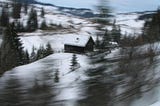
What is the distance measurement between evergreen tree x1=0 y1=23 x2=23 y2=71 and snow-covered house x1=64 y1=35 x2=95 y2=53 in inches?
11.1

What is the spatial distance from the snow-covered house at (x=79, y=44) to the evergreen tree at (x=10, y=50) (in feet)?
0.93

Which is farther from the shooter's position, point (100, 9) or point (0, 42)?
point (100, 9)

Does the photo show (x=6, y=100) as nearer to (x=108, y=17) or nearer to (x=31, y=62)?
(x=31, y=62)

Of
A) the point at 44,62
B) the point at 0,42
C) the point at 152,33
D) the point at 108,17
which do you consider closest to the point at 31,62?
the point at 44,62

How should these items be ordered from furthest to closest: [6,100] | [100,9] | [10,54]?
[100,9], [6,100], [10,54]

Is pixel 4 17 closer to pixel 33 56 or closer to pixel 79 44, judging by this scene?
pixel 33 56

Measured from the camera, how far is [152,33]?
206cm

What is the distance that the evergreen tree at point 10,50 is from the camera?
146 centimetres

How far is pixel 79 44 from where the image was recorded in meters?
1.93

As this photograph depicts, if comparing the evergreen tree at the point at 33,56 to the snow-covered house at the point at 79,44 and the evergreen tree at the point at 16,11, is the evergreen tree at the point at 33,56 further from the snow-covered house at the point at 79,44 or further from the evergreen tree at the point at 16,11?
the evergreen tree at the point at 16,11

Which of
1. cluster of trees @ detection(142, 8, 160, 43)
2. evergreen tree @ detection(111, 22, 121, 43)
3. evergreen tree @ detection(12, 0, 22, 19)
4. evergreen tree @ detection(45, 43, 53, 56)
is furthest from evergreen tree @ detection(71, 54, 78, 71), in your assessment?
cluster of trees @ detection(142, 8, 160, 43)

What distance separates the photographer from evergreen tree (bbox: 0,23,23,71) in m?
1.46

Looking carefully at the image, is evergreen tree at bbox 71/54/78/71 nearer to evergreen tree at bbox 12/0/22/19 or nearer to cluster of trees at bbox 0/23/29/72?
cluster of trees at bbox 0/23/29/72

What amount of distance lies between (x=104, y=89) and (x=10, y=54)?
603 millimetres
